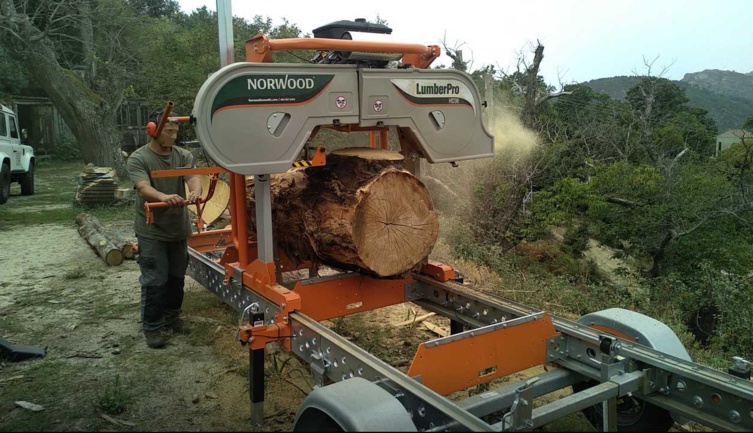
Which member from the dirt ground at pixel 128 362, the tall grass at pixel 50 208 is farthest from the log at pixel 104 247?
the tall grass at pixel 50 208

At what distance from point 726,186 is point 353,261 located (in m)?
11.2

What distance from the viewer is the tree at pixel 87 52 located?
54.3ft

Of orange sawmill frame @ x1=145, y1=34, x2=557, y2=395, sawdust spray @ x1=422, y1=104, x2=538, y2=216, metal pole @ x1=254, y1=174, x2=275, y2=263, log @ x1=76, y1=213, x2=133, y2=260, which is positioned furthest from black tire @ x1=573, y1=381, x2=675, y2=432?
sawdust spray @ x1=422, y1=104, x2=538, y2=216

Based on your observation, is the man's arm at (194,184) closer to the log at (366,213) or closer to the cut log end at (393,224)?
the log at (366,213)

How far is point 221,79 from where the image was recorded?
10.6 ft

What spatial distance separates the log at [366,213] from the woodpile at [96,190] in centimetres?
1044

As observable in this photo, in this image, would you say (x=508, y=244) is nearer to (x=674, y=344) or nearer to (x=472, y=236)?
(x=472, y=236)

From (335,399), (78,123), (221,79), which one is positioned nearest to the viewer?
(335,399)

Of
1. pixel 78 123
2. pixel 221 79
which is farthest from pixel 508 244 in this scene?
pixel 78 123

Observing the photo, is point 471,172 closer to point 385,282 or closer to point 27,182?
point 385,282

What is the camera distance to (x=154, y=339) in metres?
4.92

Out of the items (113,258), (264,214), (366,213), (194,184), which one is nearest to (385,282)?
(366,213)

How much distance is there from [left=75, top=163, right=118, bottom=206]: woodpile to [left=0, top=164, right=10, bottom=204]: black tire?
1.81m

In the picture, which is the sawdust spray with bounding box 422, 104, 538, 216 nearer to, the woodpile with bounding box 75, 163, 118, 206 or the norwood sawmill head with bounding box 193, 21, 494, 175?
the woodpile with bounding box 75, 163, 118, 206
